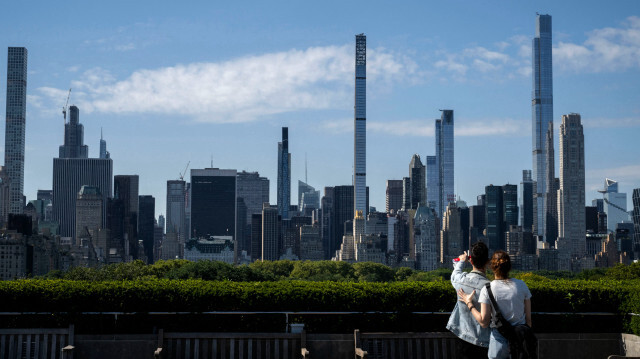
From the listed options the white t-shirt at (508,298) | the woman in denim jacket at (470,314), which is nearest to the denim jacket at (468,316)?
the woman in denim jacket at (470,314)

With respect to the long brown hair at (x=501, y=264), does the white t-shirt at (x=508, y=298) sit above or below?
below

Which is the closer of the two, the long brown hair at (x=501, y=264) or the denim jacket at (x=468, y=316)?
the long brown hair at (x=501, y=264)

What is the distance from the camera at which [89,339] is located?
11062 mm

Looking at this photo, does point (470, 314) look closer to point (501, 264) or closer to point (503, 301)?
point (503, 301)

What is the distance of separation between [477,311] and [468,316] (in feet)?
1.23

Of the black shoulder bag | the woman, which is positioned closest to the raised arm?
the woman

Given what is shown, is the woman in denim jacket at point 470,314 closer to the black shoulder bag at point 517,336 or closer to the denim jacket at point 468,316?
the denim jacket at point 468,316

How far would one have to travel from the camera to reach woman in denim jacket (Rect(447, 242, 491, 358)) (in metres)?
8.00

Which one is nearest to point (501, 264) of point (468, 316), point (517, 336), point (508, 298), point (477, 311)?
point (508, 298)

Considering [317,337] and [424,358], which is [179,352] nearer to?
[317,337]

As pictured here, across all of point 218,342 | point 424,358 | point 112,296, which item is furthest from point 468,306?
point 112,296

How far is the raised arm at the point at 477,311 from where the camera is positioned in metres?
7.66

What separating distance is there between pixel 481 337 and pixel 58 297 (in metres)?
6.67

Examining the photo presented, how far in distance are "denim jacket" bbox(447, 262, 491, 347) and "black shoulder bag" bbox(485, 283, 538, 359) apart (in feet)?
0.92
